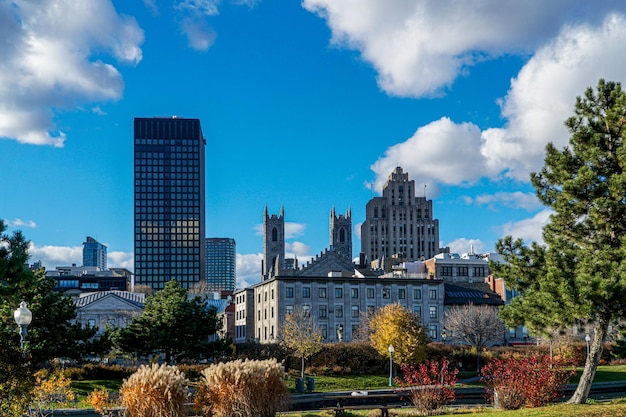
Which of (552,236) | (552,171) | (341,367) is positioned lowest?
(341,367)

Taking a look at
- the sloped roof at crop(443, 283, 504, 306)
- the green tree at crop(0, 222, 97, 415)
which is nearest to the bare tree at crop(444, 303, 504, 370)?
the sloped roof at crop(443, 283, 504, 306)

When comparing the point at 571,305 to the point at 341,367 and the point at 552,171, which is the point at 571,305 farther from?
the point at 341,367

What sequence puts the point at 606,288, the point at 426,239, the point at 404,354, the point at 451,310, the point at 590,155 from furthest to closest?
1. the point at 426,239
2. the point at 451,310
3. the point at 404,354
4. the point at 590,155
5. the point at 606,288

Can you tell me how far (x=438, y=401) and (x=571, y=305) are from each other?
21.8 ft

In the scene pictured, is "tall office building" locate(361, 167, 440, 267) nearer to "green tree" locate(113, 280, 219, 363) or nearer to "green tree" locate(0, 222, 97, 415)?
"green tree" locate(113, 280, 219, 363)

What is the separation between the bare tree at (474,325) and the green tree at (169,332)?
26259 mm

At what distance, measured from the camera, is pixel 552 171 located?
28.2 metres

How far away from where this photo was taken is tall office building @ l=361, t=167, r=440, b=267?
191500 mm

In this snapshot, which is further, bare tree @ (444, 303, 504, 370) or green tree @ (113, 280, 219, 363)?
bare tree @ (444, 303, 504, 370)

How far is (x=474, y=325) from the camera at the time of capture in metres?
71.6

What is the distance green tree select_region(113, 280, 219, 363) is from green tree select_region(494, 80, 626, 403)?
32353 millimetres

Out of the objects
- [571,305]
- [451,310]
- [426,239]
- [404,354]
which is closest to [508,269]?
[571,305]

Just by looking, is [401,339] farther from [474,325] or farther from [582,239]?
[582,239]

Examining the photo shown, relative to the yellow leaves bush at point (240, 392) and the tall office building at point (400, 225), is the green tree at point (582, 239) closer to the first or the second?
the yellow leaves bush at point (240, 392)
